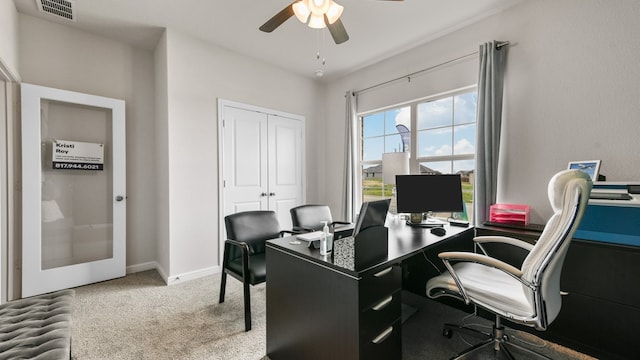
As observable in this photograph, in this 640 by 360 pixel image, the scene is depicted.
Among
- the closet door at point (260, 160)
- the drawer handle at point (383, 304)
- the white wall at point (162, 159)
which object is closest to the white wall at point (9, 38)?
the white wall at point (162, 159)

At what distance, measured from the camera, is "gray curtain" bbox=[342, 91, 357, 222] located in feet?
13.3

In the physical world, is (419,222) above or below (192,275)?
above

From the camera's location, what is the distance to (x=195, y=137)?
3.21m

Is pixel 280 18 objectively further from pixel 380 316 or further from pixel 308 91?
pixel 308 91

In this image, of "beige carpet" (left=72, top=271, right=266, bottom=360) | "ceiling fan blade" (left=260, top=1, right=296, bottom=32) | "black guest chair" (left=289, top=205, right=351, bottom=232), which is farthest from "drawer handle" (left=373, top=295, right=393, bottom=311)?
"ceiling fan blade" (left=260, top=1, right=296, bottom=32)

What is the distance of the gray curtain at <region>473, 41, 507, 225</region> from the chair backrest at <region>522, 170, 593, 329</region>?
127 cm

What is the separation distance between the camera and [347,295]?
1297 mm

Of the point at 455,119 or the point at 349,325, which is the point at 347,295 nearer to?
the point at 349,325

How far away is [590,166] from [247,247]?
9.11ft

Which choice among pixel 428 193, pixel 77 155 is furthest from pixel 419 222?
pixel 77 155

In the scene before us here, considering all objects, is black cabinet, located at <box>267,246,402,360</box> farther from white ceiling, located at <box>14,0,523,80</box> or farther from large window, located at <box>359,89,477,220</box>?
white ceiling, located at <box>14,0,523,80</box>

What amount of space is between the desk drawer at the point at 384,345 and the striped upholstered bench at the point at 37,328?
4.42 ft

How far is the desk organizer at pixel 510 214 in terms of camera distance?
2254mm

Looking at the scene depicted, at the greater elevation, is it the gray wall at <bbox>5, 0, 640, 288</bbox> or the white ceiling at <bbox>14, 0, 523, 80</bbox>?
the white ceiling at <bbox>14, 0, 523, 80</bbox>
